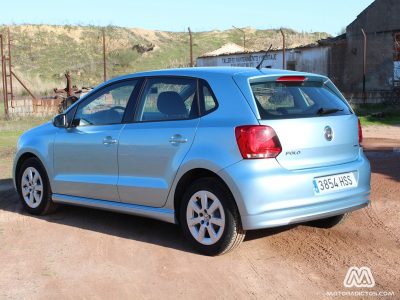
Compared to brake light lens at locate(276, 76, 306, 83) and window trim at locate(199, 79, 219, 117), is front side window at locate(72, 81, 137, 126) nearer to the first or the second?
window trim at locate(199, 79, 219, 117)

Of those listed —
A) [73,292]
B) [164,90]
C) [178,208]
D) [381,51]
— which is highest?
[381,51]

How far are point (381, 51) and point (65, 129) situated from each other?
1008 inches

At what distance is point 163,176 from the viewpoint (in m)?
5.83

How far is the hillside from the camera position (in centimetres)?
4891

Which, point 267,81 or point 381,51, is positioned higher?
point 381,51

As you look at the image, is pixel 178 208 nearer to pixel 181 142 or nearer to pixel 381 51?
pixel 181 142

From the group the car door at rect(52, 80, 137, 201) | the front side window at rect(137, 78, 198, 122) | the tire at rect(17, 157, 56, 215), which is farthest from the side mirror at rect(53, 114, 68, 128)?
the front side window at rect(137, 78, 198, 122)

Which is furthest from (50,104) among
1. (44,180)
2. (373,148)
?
(44,180)

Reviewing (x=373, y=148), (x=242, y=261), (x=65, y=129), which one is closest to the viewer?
(x=242, y=261)

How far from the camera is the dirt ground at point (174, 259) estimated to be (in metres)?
4.75

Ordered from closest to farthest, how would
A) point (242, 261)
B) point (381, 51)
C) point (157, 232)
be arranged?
point (242, 261)
point (157, 232)
point (381, 51)

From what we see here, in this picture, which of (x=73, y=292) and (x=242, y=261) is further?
(x=242, y=261)

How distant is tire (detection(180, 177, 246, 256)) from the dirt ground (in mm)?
131

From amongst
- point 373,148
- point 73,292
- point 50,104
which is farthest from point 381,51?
point 73,292
